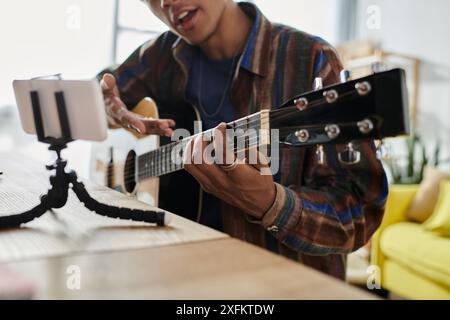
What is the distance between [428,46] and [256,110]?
261 cm

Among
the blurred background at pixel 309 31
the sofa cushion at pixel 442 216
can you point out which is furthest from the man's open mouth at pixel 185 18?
the sofa cushion at pixel 442 216

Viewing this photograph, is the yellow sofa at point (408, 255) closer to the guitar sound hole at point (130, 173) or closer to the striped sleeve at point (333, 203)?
the striped sleeve at point (333, 203)

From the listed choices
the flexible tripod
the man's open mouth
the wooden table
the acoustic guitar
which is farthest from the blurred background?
the wooden table

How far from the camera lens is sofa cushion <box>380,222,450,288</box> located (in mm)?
1766

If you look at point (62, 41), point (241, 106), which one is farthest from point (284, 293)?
point (62, 41)

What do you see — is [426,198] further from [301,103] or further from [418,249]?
[301,103]

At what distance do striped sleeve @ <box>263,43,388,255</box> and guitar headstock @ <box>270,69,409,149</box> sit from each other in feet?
0.50

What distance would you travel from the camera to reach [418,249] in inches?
75.7

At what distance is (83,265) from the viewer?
0.38 meters

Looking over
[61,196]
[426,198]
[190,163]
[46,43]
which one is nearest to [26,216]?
[61,196]

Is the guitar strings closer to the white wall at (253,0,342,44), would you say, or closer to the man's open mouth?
the man's open mouth

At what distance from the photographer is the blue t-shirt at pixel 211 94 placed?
35.1 inches
